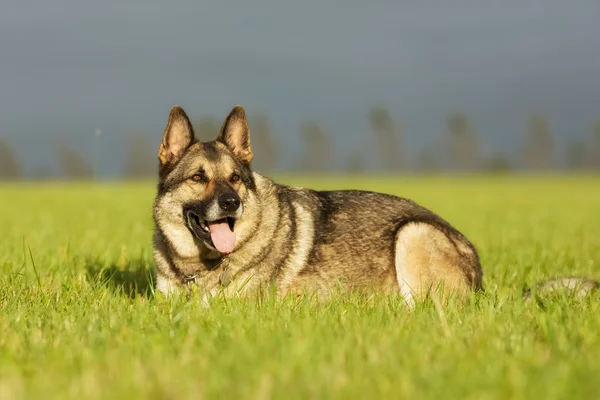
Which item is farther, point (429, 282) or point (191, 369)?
point (429, 282)

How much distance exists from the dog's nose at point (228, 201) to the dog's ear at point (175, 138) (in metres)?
0.91

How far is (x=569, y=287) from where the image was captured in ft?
21.0

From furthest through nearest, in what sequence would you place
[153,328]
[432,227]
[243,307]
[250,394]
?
[432,227] → [243,307] → [153,328] → [250,394]

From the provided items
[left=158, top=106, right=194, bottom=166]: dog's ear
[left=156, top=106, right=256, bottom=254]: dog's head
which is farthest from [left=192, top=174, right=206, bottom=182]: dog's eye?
[left=158, top=106, right=194, bottom=166]: dog's ear

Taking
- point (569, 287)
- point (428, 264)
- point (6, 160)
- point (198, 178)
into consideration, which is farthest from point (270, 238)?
point (6, 160)

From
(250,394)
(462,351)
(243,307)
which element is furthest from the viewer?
(243,307)

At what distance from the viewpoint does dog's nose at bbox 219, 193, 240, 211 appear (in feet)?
19.8

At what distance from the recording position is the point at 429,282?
6.64m

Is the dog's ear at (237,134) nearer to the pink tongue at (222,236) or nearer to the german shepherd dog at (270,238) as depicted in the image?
the german shepherd dog at (270,238)

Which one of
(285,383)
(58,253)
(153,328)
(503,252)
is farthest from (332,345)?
(503,252)

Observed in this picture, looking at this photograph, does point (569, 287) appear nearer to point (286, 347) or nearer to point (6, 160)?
point (286, 347)

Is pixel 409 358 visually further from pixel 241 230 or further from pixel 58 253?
pixel 58 253

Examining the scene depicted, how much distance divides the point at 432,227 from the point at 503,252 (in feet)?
14.7

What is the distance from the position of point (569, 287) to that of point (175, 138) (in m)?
4.33
